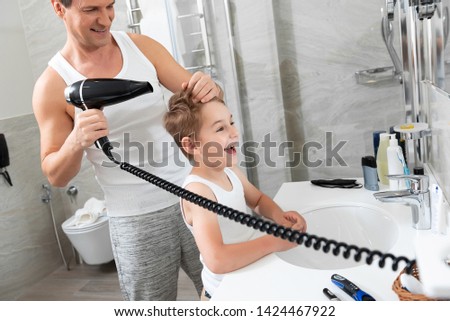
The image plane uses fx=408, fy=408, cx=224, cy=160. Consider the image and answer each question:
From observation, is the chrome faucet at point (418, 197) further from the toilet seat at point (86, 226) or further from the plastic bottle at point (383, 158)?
the toilet seat at point (86, 226)

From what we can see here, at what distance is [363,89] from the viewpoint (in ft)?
6.02

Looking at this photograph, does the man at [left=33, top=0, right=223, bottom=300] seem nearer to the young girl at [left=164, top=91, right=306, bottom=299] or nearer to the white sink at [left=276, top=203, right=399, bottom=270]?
Result: the young girl at [left=164, top=91, right=306, bottom=299]

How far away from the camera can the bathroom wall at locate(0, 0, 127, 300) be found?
2.32 meters

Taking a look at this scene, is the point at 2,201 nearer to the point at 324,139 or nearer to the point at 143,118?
the point at 143,118

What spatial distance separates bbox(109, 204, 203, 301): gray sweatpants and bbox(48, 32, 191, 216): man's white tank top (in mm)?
34

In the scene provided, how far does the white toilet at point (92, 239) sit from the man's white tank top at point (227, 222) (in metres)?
1.44

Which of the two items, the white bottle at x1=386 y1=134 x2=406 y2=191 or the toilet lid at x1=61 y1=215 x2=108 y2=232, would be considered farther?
the toilet lid at x1=61 y1=215 x2=108 y2=232

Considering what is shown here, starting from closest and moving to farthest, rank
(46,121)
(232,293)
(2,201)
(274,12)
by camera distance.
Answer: (232,293)
(46,121)
(274,12)
(2,201)

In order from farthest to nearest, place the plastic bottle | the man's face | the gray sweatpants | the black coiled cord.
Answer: the plastic bottle, the gray sweatpants, the man's face, the black coiled cord

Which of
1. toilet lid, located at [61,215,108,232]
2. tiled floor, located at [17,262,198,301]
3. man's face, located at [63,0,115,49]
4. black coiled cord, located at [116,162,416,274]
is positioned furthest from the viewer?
toilet lid, located at [61,215,108,232]

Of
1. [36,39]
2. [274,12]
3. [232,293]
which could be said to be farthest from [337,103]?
[36,39]

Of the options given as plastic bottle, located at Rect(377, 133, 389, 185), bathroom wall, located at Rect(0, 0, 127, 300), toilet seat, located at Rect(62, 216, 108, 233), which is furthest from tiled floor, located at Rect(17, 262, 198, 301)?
plastic bottle, located at Rect(377, 133, 389, 185)

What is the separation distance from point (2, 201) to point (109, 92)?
5.73 feet

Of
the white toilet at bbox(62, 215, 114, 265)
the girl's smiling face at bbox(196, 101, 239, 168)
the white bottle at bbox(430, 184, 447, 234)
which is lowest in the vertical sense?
the white toilet at bbox(62, 215, 114, 265)
